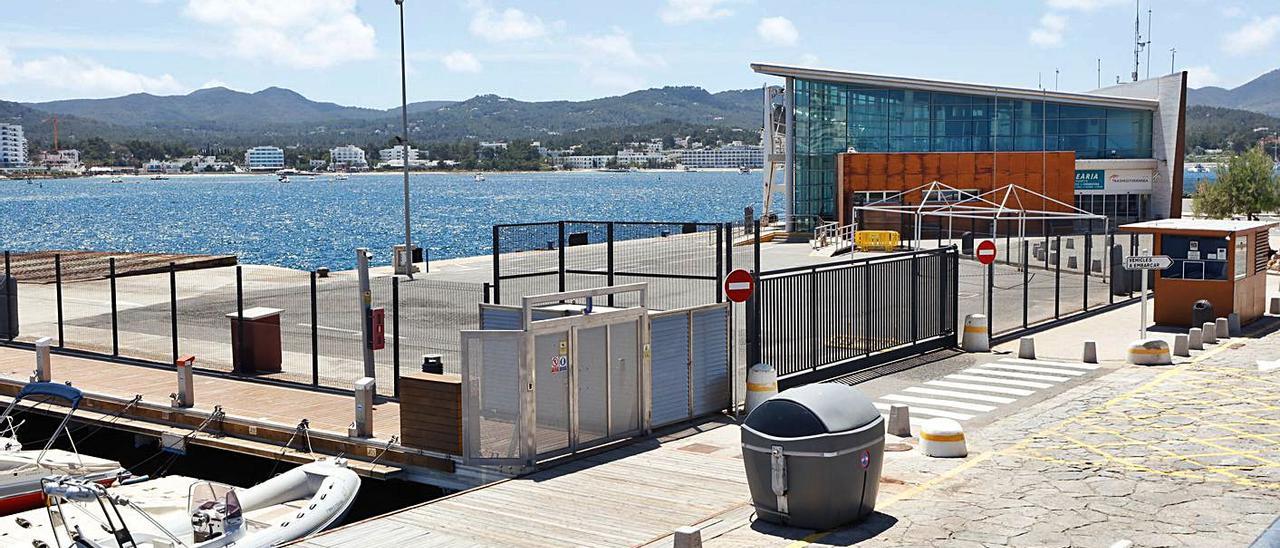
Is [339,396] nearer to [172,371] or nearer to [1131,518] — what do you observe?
[172,371]

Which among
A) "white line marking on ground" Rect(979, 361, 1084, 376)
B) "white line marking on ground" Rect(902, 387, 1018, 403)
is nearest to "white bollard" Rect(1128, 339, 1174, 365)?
"white line marking on ground" Rect(979, 361, 1084, 376)

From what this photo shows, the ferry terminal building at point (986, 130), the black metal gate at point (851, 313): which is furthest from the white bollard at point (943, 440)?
the ferry terminal building at point (986, 130)

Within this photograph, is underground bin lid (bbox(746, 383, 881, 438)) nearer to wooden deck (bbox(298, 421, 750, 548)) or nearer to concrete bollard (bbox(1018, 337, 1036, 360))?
wooden deck (bbox(298, 421, 750, 548))

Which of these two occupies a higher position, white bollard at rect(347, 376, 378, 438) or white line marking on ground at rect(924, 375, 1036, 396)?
white bollard at rect(347, 376, 378, 438)

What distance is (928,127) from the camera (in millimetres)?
72812

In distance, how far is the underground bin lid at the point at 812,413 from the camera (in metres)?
12.6

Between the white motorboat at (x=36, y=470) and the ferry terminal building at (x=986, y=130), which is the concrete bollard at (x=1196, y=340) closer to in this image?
the white motorboat at (x=36, y=470)

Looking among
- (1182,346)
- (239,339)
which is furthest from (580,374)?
(1182,346)

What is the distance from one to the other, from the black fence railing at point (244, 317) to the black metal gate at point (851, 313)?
6.02 meters

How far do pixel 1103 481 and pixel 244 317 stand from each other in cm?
1428

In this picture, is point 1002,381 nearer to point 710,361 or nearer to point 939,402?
point 939,402

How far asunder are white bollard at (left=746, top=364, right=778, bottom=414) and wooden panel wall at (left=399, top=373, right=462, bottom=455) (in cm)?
446

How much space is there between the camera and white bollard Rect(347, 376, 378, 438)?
55.2 ft

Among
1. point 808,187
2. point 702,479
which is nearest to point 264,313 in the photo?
point 702,479
